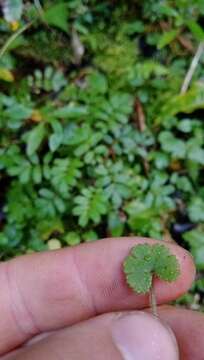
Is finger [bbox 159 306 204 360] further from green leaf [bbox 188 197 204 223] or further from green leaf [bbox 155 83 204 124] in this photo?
green leaf [bbox 155 83 204 124]

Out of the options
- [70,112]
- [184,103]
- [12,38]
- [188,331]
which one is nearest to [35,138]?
[70,112]

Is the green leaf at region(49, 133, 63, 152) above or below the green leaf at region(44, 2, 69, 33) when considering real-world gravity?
below

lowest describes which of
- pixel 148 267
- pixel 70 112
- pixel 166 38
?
pixel 148 267

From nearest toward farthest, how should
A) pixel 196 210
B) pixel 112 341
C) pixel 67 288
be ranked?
pixel 112 341 → pixel 67 288 → pixel 196 210

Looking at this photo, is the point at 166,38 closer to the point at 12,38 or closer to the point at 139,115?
the point at 139,115

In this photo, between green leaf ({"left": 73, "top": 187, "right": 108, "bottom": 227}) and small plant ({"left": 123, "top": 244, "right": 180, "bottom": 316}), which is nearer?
small plant ({"left": 123, "top": 244, "right": 180, "bottom": 316})

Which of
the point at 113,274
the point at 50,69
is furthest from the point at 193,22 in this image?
the point at 113,274

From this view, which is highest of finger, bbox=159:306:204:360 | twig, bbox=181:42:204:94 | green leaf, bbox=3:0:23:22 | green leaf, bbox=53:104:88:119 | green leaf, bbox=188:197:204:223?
green leaf, bbox=3:0:23:22

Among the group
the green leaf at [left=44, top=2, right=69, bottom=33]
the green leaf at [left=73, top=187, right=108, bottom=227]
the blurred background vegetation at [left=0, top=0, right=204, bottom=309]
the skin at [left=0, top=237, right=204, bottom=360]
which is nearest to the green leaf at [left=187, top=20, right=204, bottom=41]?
the blurred background vegetation at [left=0, top=0, right=204, bottom=309]
